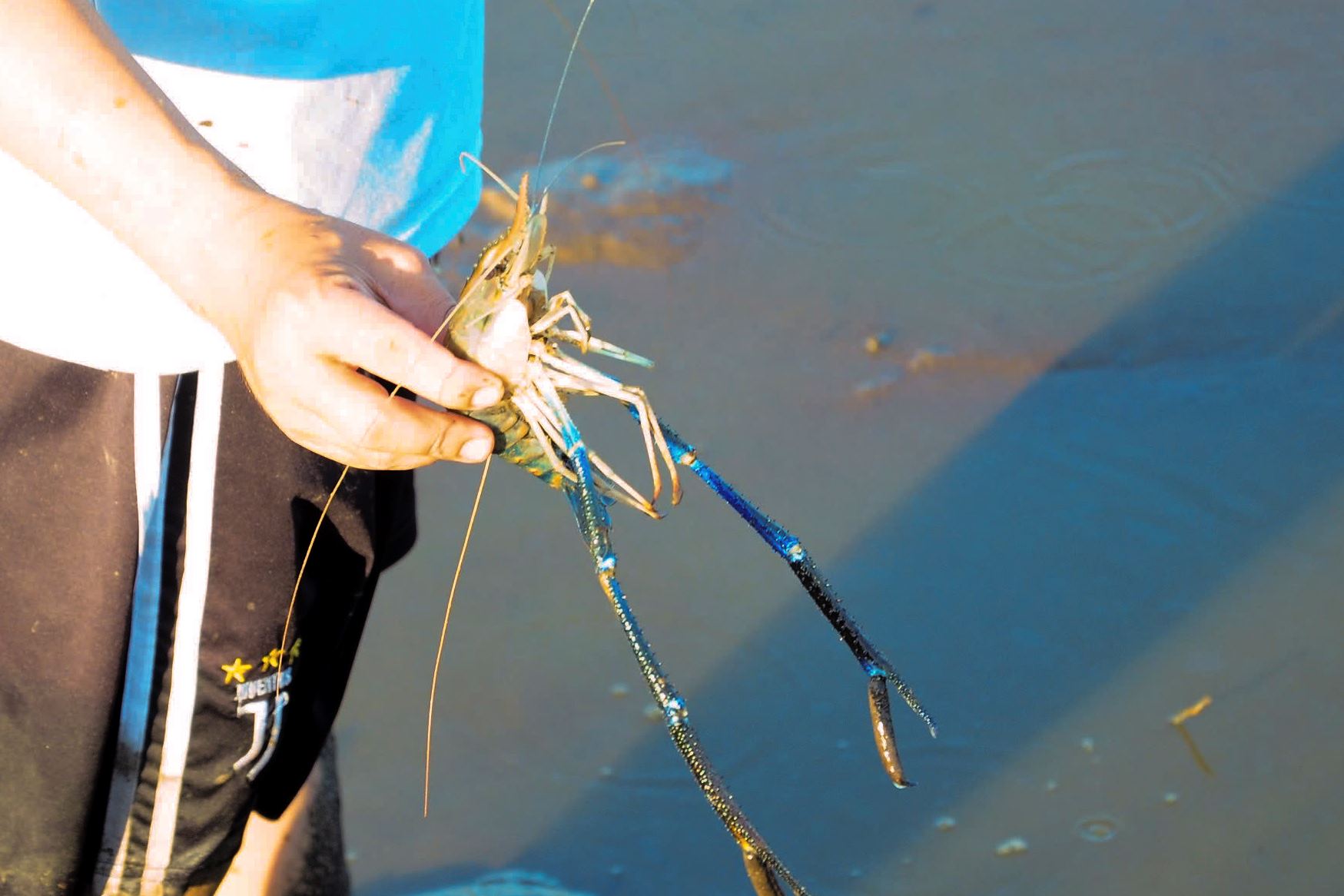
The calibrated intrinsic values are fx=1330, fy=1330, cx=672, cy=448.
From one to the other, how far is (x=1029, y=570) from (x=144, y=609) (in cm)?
208

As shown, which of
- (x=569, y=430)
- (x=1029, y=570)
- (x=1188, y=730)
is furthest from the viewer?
(x=1029, y=570)

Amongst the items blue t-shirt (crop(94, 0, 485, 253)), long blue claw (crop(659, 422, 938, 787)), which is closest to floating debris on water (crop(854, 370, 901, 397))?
long blue claw (crop(659, 422, 938, 787))

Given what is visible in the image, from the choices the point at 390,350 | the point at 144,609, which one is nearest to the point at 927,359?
the point at 144,609

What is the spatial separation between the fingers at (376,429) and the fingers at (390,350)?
20 millimetres

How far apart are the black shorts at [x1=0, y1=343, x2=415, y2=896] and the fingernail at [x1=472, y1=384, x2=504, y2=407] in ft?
1.28

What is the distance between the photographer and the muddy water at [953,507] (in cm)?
274

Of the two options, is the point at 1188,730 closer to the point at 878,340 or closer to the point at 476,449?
the point at 878,340

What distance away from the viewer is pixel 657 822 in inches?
109

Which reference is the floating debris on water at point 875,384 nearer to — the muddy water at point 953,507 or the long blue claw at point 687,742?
the muddy water at point 953,507

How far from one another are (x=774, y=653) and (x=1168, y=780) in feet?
2.82

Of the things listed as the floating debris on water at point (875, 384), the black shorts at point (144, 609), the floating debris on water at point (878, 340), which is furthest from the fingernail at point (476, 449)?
the floating debris on water at point (878, 340)

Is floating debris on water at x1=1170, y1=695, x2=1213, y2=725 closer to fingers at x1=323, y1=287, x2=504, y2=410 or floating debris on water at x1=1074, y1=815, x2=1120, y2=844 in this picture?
floating debris on water at x1=1074, y1=815, x2=1120, y2=844

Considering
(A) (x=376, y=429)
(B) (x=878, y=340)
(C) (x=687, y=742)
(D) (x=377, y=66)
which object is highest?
(B) (x=878, y=340)

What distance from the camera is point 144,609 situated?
1.63 metres
